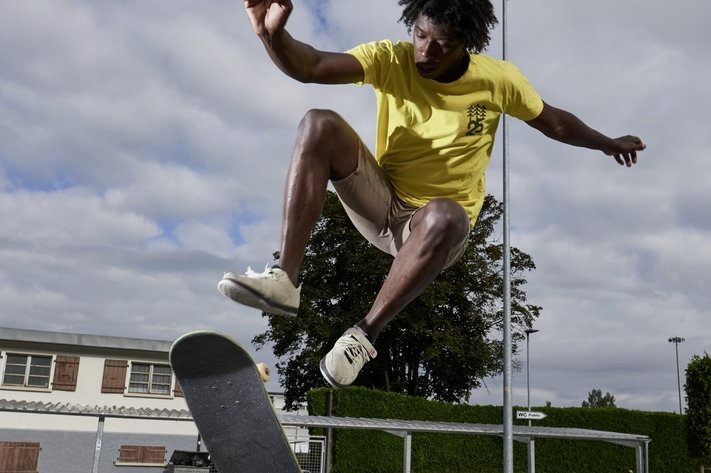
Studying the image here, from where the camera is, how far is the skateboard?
8.97 ft

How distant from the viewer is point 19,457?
76.3ft

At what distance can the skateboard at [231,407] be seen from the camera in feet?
8.97

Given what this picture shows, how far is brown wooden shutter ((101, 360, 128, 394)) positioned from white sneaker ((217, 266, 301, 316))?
980 inches

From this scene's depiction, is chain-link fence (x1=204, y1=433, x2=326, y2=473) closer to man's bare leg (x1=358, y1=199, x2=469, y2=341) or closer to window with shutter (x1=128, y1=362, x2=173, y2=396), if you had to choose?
window with shutter (x1=128, y1=362, x2=173, y2=396)

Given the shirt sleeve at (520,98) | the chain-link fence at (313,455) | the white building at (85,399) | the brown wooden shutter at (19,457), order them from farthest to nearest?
the white building at (85,399) < the brown wooden shutter at (19,457) < the chain-link fence at (313,455) < the shirt sleeve at (520,98)

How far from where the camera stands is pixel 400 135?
3.13 metres

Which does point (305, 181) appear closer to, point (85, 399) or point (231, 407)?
point (231, 407)

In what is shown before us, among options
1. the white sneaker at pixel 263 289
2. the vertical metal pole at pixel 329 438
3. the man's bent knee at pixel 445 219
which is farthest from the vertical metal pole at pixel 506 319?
A: the white sneaker at pixel 263 289

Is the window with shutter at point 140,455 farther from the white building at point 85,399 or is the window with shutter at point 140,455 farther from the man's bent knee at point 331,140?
the man's bent knee at point 331,140

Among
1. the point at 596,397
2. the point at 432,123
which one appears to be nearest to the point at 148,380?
the point at 432,123

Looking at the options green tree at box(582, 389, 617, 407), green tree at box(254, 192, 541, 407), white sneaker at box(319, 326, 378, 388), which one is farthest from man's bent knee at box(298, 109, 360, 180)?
green tree at box(582, 389, 617, 407)

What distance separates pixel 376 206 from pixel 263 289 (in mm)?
754

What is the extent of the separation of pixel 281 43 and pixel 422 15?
709 mm

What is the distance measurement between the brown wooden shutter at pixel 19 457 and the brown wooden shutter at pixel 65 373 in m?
2.24
